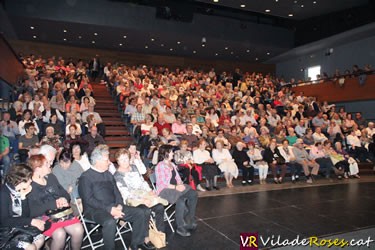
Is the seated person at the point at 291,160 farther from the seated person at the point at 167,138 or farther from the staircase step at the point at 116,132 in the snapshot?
the staircase step at the point at 116,132

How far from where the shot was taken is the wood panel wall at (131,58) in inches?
621

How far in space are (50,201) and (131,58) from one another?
16.5 metres

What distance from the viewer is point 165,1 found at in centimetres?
1424

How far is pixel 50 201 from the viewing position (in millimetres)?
2822

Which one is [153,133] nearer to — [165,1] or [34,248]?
[34,248]

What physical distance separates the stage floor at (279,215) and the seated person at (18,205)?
5.19ft

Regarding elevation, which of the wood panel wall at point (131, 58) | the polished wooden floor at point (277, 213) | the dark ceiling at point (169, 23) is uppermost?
the dark ceiling at point (169, 23)

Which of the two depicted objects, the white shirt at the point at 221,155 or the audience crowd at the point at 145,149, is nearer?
the audience crowd at the point at 145,149

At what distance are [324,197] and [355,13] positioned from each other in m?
12.5

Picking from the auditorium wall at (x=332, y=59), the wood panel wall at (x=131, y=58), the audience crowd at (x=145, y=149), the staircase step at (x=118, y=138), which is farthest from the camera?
the wood panel wall at (x=131, y=58)

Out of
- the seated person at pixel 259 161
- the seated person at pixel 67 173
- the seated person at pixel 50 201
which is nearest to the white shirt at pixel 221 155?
the seated person at pixel 259 161

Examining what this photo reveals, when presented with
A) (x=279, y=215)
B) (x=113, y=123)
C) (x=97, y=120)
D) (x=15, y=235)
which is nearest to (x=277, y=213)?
(x=279, y=215)

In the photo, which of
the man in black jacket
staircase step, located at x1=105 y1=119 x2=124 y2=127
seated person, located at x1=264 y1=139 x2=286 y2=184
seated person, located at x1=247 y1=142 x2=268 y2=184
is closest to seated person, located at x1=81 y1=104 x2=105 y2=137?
staircase step, located at x1=105 y1=119 x2=124 y2=127

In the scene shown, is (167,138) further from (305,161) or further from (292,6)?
(292,6)
